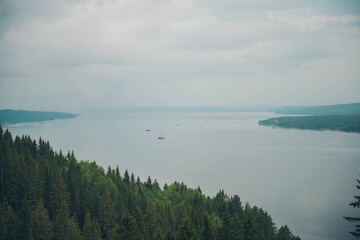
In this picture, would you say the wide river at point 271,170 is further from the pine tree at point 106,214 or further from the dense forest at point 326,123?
the dense forest at point 326,123

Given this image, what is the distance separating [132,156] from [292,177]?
128ft

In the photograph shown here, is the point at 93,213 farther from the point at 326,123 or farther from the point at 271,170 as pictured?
the point at 326,123

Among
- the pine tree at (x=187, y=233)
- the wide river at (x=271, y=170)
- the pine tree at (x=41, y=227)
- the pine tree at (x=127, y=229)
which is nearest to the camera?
the pine tree at (x=187, y=233)

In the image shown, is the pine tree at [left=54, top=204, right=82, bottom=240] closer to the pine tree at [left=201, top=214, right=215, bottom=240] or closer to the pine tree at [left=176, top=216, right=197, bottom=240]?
the pine tree at [left=176, top=216, right=197, bottom=240]

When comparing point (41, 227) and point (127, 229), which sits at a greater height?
point (127, 229)

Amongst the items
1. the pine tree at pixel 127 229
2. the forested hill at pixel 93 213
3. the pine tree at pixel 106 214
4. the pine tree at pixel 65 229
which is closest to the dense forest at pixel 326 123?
the forested hill at pixel 93 213

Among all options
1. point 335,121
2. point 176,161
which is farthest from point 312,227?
point 335,121

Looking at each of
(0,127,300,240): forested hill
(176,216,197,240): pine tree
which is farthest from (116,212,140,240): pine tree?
(176,216,197,240): pine tree

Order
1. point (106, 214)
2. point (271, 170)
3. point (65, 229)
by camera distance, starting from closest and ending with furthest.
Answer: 1. point (65, 229)
2. point (106, 214)
3. point (271, 170)

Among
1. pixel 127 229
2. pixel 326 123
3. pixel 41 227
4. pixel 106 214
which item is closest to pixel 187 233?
pixel 127 229

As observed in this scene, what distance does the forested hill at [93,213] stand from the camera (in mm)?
17141

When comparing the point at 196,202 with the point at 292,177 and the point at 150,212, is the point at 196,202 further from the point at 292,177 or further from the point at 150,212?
the point at 292,177

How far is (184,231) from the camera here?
16.3 m

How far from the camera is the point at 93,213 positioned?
79.3ft
